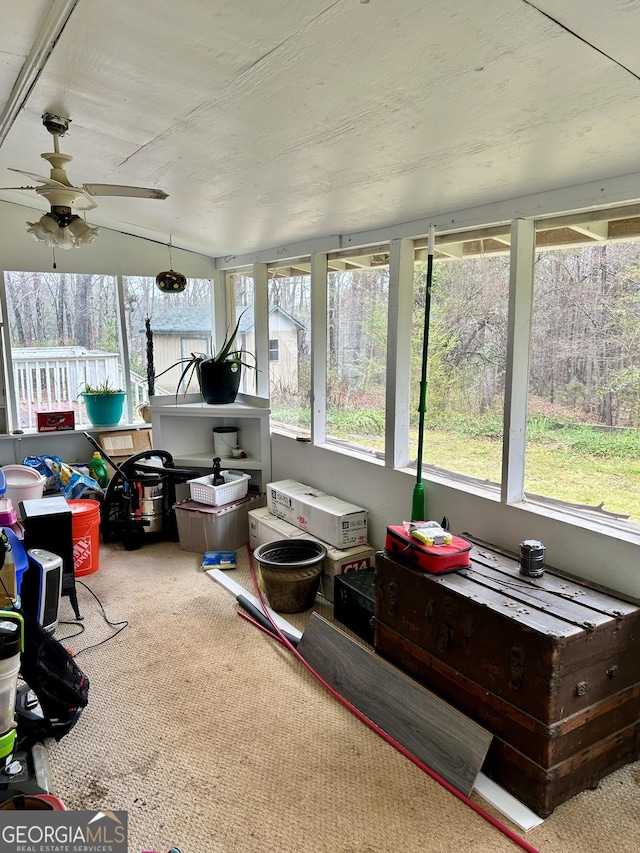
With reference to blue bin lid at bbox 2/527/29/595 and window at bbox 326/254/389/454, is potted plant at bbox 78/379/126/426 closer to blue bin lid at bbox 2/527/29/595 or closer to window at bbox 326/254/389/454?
window at bbox 326/254/389/454

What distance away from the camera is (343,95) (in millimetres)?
1783

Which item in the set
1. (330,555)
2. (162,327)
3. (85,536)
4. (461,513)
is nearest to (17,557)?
(85,536)

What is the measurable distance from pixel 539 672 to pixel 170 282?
3.99 meters

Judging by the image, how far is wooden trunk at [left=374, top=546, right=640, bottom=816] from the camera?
178cm

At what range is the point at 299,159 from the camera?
8.00 feet

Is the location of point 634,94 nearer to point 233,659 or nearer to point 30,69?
point 30,69

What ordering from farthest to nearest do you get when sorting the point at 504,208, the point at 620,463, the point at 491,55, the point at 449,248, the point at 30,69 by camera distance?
the point at 449,248 < the point at 504,208 < the point at 620,463 < the point at 30,69 < the point at 491,55

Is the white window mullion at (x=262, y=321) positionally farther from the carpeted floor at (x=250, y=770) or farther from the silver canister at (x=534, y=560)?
the silver canister at (x=534, y=560)

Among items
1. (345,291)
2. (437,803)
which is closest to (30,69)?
(345,291)

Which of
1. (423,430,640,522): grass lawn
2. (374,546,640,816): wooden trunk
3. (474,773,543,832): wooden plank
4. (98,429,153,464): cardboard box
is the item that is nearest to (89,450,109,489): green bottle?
(98,429,153,464): cardboard box

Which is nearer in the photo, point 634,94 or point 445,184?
point 634,94

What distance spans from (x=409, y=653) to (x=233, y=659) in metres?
0.88

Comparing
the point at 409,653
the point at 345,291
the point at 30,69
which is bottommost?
the point at 409,653

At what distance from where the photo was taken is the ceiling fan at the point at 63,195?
2.32 meters
